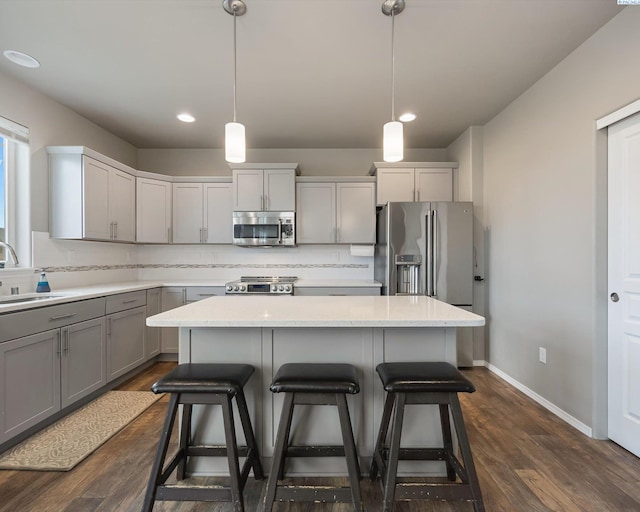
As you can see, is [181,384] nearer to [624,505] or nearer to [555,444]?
[624,505]

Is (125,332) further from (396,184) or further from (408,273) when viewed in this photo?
(396,184)

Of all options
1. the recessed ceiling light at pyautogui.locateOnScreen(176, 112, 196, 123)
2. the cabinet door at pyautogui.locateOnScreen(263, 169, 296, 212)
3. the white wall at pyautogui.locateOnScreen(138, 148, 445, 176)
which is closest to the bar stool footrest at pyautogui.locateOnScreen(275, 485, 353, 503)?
the cabinet door at pyautogui.locateOnScreen(263, 169, 296, 212)

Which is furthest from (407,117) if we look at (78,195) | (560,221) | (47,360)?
(47,360)

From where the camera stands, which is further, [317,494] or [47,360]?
[47,360]

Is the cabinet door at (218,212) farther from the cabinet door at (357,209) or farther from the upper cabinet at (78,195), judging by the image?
the cabinet door at (357,209)

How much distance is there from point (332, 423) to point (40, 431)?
2118 millimetres

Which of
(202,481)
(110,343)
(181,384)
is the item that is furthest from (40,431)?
(181,384)

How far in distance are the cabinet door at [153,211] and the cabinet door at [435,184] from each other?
318 cm

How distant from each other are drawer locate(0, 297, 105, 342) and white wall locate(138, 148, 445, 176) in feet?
7.52

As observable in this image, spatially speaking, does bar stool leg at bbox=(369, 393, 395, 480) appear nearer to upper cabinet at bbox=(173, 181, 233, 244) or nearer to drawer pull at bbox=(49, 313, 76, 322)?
drawer pull at bbox=(49, 313, 76, 322)

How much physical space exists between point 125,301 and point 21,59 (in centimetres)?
208

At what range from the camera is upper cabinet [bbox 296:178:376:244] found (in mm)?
4016

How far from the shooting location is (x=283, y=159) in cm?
436

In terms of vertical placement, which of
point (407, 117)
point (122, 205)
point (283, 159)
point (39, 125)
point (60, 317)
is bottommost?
point (60, 317)
